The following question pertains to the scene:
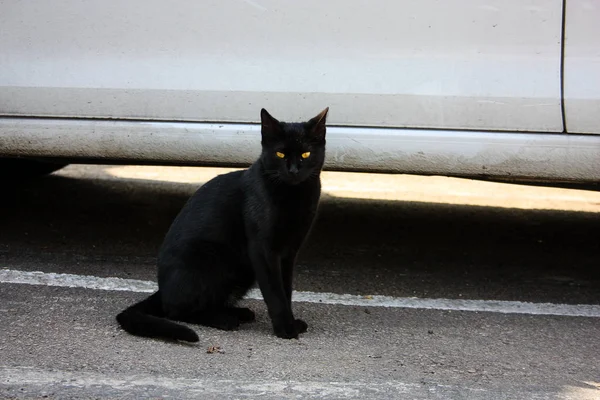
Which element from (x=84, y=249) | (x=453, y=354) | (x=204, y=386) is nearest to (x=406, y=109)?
(x=453, y=354)

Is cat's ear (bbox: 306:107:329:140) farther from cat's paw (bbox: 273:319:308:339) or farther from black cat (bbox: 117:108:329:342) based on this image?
cat's paw (bbox: 273:319:308:339)

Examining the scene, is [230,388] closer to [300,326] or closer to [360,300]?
[300,326]

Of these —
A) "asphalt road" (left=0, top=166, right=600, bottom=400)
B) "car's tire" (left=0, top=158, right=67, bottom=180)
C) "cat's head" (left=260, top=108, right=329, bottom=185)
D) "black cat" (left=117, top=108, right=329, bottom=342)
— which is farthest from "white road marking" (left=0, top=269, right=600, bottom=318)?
"car's tire" (left=0, top=158, right=67, bottom=180)

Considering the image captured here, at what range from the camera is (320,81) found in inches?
128

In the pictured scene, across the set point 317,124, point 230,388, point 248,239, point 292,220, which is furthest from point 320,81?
point 230,388

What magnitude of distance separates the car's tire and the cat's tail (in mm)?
1718

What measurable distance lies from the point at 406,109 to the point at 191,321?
1201 mm

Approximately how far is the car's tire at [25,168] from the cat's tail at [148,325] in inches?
67.6

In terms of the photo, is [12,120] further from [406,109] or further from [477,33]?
[477,33]

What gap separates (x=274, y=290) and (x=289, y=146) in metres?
0.56

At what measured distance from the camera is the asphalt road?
243cm

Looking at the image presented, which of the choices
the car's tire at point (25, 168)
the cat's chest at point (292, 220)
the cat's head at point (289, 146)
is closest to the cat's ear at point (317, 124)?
the cat's head at point (289, 146)

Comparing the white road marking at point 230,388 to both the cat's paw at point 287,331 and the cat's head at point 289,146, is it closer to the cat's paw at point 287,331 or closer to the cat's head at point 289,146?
the cat's paw at point 287,331

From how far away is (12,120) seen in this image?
3350 mm
